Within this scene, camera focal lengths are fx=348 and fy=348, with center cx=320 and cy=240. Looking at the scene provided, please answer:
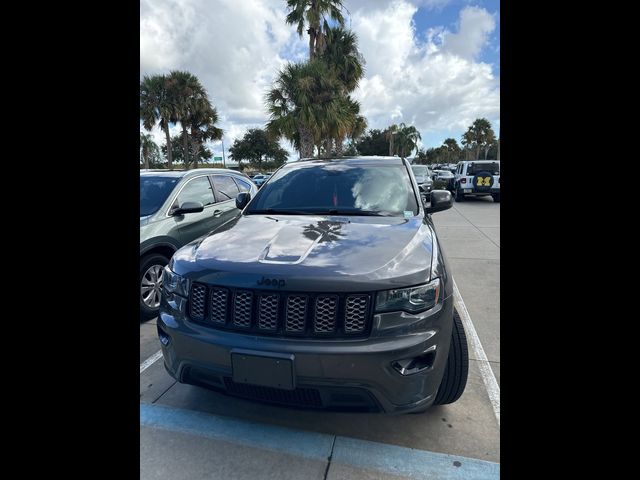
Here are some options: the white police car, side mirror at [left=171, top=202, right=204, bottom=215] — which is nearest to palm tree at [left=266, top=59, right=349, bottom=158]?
the white police car

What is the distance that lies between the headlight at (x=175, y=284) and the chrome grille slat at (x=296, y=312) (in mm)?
631

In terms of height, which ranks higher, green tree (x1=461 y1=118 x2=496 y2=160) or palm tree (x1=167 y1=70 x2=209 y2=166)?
green tree (x1=461 y1=118 x2=496 y2=160)

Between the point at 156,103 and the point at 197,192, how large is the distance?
23.3m

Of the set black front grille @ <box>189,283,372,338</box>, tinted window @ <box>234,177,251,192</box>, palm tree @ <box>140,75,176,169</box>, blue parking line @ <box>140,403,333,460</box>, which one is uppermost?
palm tree @ <box>140,75,176,169</box>

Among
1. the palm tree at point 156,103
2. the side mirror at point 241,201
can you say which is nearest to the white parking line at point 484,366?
the side mirror at point 241,201

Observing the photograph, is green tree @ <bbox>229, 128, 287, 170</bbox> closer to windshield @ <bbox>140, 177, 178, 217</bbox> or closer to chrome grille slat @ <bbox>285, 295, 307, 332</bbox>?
windshield @ <bbox>140, 177, 178, 217</bbox>

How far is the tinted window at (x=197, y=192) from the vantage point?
448 centimetres

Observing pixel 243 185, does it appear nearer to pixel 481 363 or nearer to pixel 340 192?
pixel 340 192

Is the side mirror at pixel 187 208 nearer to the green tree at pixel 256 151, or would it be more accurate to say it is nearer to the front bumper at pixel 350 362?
the front bumper at pixel 350 362

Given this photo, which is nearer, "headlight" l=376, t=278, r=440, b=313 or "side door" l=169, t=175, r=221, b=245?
"headlight" l=376, t=278, r=440, b=313

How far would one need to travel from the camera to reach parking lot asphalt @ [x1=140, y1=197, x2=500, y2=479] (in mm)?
1833

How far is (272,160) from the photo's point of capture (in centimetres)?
4938
